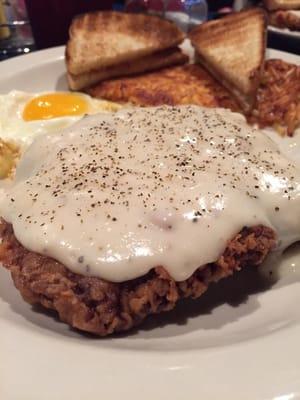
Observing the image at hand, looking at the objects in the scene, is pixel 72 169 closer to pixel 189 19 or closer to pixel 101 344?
pixel 101 344

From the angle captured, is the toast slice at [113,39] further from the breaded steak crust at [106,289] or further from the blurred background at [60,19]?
the breaded steak crust at [106,289]

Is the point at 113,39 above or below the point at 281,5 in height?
above

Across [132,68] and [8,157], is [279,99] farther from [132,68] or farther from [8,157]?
[8,157]

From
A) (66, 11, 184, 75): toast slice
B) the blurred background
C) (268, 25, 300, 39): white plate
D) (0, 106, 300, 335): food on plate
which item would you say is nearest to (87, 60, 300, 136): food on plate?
(66, 11, 184, 75): toast slice

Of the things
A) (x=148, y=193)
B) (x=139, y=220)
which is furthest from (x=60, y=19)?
(x=139, y=220)

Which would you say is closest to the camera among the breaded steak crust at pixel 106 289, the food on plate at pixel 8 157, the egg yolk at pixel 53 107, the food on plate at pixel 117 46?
the breaded steak crust at pixel 106 289

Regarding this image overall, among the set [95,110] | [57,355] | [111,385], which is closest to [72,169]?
[57,355]

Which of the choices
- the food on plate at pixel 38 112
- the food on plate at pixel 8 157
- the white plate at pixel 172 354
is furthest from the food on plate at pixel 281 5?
the white plate at pixel 172 354

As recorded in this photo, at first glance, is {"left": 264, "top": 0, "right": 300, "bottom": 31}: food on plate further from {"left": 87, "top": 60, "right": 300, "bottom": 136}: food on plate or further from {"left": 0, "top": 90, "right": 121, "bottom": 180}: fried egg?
{"left": 0, "top": 90, "right": 121, "bottom": 180}: fried egg
